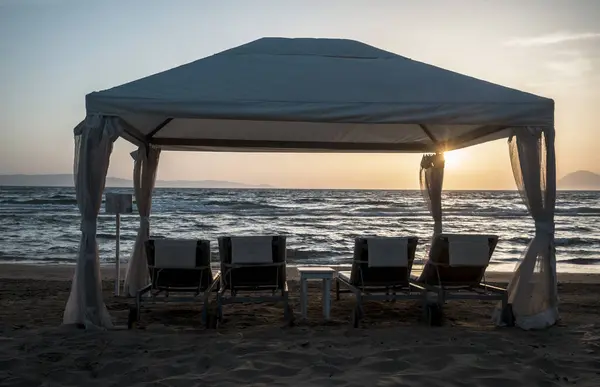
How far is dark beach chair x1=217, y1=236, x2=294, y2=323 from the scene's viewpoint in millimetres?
4991

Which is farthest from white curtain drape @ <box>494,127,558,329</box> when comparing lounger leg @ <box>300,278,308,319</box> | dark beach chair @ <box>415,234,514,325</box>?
lounger leg @ <box>300,278,308,319</box>

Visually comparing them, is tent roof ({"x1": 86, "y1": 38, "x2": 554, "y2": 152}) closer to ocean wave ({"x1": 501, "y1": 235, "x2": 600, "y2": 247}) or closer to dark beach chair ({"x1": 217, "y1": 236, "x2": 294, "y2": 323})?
dark beach chair ({"x1": 217, "y1": 236, "x2": 294, "y2": 323})

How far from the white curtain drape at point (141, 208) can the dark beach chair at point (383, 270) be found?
2741mm

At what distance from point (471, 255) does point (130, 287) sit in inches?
153

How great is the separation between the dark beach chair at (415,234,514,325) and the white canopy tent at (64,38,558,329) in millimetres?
243

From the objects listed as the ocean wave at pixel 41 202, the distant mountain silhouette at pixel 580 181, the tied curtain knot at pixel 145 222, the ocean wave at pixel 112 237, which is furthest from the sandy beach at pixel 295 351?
the distant mountain silhouette at pixel 580 181

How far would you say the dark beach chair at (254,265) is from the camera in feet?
16.4

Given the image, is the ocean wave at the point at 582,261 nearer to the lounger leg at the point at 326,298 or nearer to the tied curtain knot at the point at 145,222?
the lounger leg at the point at 326,298

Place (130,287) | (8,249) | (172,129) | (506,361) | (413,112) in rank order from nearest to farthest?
1. (506,361)
2. (413,112)
3. (130,287)
4. (172,129)
5. (8,249)

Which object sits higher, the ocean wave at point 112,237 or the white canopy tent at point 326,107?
the white canopy tent at point 326,107

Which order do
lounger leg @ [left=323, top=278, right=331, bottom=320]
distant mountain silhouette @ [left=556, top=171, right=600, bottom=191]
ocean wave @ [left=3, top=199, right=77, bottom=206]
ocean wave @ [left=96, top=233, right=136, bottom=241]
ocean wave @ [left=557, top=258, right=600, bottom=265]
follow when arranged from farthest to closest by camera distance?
distant mountain silhouette @ [left=556, top=171, right=600, bottom=191], ocean wave @ [left=3, top=199, right=77, bottom=206], ocean wave @ [left=96, top=233, right=136, bottom=241], ocean wave @ [left=557, top=258, right=600, bottom=265], lounger leg @ [left=323, top=278, right=331, bottom=320]

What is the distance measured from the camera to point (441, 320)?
500 cm

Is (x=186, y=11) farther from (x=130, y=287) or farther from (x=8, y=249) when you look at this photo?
(x=8, y=249)

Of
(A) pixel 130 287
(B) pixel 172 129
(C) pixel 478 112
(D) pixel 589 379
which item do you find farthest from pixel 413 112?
(A) pixel 130 287
